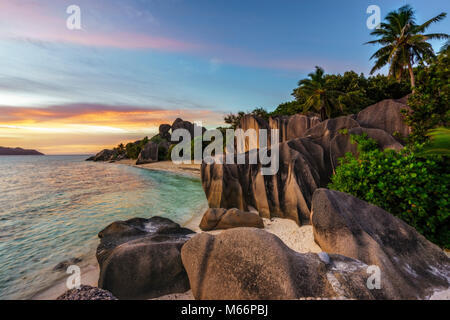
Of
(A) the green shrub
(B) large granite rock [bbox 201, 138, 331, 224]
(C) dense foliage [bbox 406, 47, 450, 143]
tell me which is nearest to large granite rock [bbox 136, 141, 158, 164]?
(A) the green shrub

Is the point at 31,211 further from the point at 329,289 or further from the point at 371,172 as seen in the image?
the point at 371,172

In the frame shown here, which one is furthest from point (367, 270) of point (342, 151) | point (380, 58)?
point (380, 58)

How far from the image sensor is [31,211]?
1100 cm

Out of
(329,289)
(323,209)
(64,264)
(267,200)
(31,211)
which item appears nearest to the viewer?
(329,289)

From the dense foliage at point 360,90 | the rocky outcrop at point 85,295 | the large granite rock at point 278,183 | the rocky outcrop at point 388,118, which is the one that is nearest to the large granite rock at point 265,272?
the rocky outcrop at point 85,295

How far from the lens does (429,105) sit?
5.12m

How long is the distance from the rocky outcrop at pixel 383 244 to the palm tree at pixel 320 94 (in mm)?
21242

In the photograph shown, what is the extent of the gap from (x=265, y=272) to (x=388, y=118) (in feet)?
33.3

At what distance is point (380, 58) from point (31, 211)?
1335 inches

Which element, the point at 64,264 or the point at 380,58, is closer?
the point at 64,264

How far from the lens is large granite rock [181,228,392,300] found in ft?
8.27

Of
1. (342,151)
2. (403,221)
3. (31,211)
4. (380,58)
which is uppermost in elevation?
(380,58)
